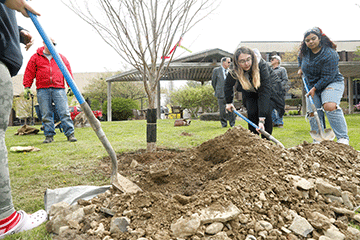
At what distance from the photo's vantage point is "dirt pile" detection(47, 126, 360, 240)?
1349 mm

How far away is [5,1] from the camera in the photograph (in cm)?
132

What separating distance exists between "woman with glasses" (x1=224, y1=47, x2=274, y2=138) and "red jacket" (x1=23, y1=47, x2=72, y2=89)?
10.0 ft

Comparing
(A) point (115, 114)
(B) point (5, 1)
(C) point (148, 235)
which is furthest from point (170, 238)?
(A) point (115, 114)

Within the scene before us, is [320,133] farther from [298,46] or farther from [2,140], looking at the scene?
[298,46]

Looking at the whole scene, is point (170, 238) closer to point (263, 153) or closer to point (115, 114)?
point (263, 153)

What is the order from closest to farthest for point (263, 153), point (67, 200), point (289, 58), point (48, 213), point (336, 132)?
point (48, 213)
point (67, 200)
point (263, 153)
point (336, 132)
point (289, 58)

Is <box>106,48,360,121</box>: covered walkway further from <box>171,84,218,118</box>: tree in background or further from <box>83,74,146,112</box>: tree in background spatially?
<box>83,74,146,112</box>: tree in background

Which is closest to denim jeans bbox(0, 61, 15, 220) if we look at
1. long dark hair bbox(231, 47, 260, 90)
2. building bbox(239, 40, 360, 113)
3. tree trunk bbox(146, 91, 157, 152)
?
tree trunk bbox(146, 91, 157, 152)

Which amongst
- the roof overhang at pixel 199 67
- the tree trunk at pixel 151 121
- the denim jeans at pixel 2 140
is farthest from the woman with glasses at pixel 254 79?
the roof overhang at pixel 199 67

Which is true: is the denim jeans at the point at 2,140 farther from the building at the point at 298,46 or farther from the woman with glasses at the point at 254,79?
the building at the point at 298,46

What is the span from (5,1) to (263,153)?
2063 millimetres

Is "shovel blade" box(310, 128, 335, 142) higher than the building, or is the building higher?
the building

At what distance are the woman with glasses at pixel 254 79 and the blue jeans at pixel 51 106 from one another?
311 cm

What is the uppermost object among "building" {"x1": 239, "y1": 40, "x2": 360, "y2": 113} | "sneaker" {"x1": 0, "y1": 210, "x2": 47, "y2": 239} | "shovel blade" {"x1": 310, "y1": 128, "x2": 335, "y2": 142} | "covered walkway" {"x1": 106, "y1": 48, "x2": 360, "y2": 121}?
"building" {"x1": 239, "y1": 40, "x2": 360, "y2": 113}
